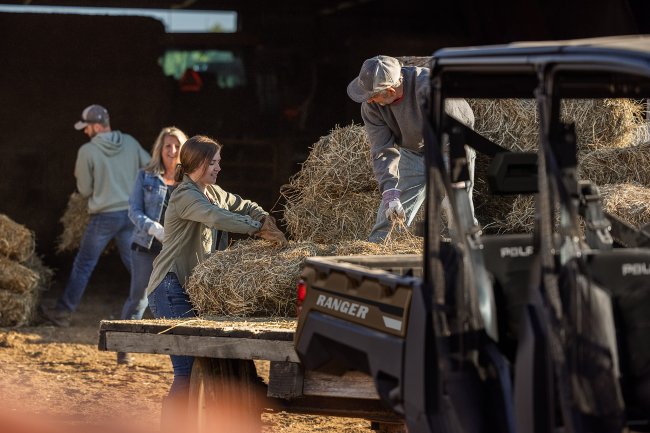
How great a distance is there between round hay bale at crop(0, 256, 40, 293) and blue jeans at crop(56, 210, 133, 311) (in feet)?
1.14

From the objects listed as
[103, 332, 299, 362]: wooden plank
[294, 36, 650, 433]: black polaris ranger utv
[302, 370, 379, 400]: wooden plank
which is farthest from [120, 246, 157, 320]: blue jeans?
[294, 36, 650, 433]: black polaris ranger utv

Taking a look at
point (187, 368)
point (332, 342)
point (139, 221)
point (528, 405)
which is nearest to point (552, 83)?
point (528, 405)

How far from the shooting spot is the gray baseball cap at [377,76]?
7.78 m

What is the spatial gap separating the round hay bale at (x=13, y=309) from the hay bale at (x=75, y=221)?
6.93 ft

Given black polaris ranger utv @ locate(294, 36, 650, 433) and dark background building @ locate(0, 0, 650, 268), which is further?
dark background building @ locate(0, 0, 650, 268)

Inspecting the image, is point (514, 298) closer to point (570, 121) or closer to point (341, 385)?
point (341, 385)

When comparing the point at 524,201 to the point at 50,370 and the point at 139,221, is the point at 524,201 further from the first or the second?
the point at 50,370

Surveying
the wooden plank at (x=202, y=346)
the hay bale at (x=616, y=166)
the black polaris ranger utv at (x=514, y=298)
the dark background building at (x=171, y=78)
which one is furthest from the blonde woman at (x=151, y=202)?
the dark background building at (x=171, y=78)

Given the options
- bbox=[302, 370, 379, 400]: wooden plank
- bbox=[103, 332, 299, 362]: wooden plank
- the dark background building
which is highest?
the dark background building

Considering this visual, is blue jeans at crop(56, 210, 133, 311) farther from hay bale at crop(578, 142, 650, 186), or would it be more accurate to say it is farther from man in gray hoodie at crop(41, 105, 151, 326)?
hay bale at crop(578, 142, 650, 186)

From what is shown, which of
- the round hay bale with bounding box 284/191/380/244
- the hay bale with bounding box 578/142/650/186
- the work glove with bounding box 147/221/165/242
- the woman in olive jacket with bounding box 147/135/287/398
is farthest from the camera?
the work glove with bounding box 147/221/165/242

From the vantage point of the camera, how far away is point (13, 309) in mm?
13000

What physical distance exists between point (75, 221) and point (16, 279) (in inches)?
84.4

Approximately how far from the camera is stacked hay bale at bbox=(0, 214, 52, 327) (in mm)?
12984
